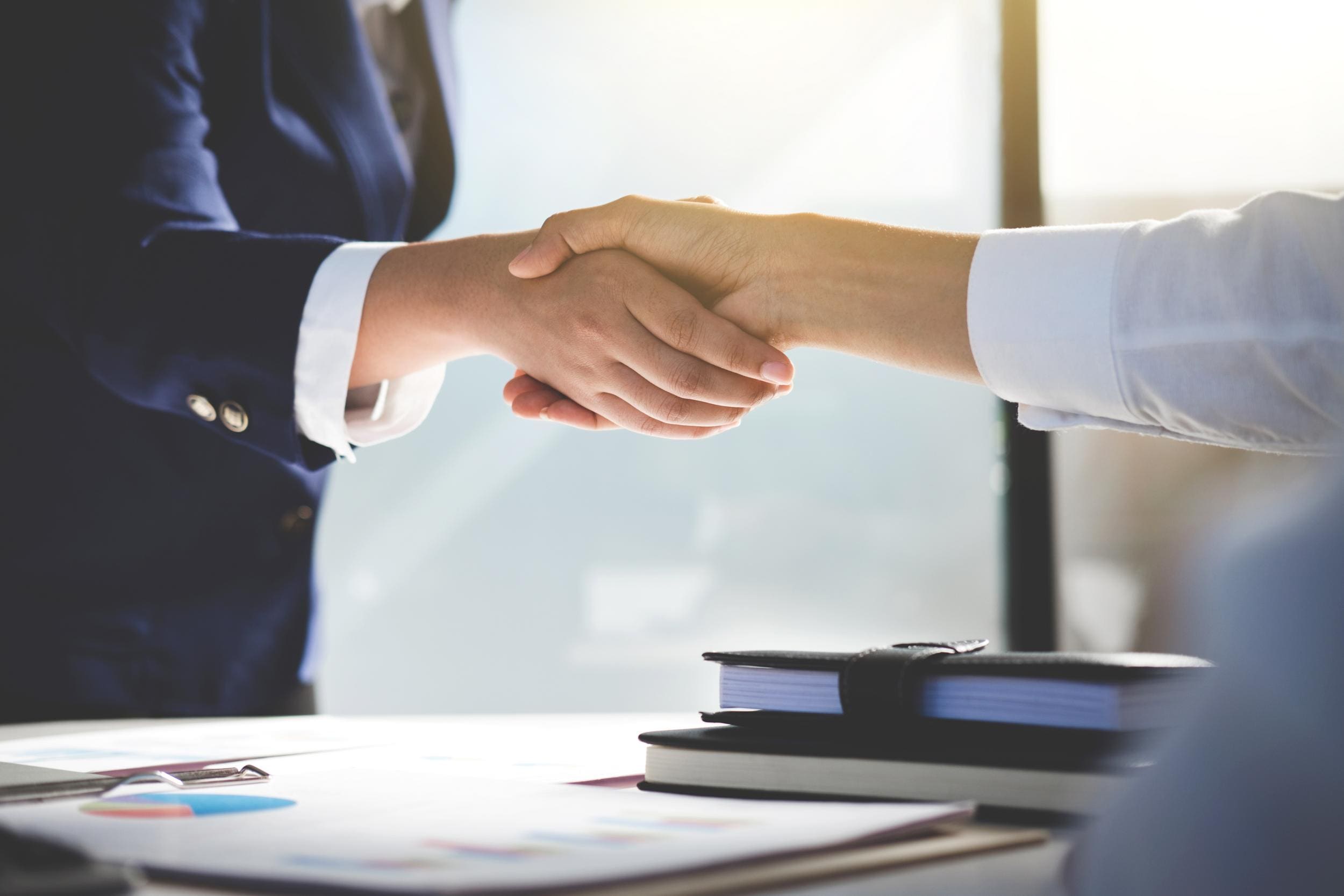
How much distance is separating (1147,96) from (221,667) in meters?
2.38

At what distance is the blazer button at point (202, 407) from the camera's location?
891 mm

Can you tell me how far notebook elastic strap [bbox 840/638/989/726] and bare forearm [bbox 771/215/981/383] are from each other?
30cm

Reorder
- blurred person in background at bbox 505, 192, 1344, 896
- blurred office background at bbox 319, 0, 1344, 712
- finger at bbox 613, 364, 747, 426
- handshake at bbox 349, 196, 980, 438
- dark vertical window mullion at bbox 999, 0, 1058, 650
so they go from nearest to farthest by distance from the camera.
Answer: blurred person in background at bbox 505, 192, 1344, 896, handshake at bbox 349, 196, 980, 438, finger at bbox 613, 364, 747, 426, dark vertical window mullion at bbox 999, 0, 1058, 650, blurred office background at bbox 319, 0, 1344, 712

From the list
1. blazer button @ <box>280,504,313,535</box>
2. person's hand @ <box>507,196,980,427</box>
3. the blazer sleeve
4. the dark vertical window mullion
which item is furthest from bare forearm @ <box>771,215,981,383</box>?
the dark vertical window mullion

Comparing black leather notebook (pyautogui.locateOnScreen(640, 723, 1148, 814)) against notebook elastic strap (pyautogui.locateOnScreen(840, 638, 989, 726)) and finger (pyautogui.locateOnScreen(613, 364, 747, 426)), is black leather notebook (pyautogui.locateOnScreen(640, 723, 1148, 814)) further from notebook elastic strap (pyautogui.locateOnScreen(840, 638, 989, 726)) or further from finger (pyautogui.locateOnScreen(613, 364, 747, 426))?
finger (pyautogui.locateOnScreen(613, 364, 747, 426))

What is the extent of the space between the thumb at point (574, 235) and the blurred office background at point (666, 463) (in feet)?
8.07

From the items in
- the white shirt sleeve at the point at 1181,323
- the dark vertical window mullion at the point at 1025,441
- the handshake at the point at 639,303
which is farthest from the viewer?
the dark vertical window mullion at the point at 1025,441

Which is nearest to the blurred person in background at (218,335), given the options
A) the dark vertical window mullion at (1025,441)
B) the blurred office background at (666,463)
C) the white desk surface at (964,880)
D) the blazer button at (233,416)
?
the blazer button at (233,416)

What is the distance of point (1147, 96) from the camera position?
8.50ft

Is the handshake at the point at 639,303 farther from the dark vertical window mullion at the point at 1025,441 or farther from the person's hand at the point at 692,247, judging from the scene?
the dark vertical window mullion at the point at 1025,441

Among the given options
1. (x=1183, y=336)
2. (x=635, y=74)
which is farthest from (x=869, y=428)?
(x=1183, y=336)

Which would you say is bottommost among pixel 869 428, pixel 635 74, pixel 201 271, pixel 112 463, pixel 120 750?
pixel 120 750

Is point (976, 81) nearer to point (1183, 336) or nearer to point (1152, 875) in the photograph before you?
point (1183, 336)

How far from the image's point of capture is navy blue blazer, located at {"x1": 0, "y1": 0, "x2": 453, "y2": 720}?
906 millimetres
